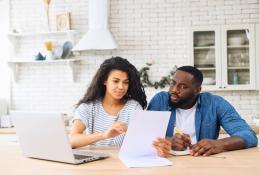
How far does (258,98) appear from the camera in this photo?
16.4 feet

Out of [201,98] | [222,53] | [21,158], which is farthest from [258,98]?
[21,158]

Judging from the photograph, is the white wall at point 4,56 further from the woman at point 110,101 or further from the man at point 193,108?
the man at point 193,108

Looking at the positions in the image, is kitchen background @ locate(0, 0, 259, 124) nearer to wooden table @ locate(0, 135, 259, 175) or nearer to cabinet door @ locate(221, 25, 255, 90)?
cabinet door @ locate(221, 25, 255, 90)

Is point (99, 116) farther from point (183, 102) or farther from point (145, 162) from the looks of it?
point (145, 162)

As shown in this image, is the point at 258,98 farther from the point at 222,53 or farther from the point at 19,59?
the point at 19,59

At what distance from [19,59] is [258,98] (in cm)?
310

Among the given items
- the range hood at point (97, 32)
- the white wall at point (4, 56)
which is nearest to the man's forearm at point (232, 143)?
the range hood at point (97, 32)

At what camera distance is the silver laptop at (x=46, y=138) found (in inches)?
70.8

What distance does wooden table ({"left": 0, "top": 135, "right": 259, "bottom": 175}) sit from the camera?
1.68 metres

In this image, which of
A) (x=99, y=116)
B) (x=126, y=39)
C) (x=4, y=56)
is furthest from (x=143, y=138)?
(x=4, y=56)

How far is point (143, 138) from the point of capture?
76.0 inches

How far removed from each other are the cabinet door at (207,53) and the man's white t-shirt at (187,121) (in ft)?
7.06

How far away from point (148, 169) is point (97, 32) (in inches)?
136

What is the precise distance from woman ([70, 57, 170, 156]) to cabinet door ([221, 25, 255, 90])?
232 centimetres
